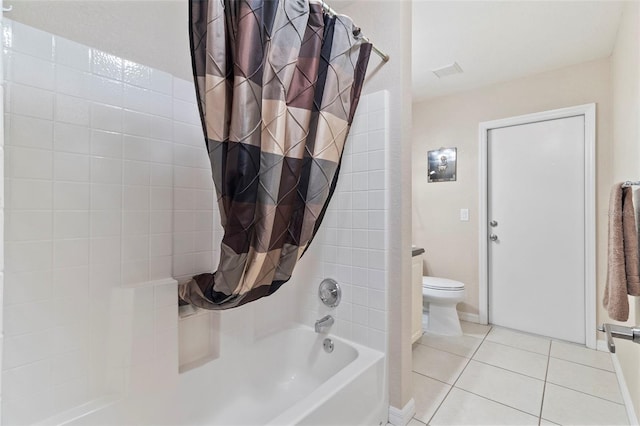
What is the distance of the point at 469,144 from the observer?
309 cm

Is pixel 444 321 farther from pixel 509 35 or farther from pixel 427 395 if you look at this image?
pixel 509 35

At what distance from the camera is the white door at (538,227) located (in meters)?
2.60

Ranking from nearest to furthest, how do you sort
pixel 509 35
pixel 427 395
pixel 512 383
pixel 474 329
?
pixel 427 395, pixel 512 383, pixel 509 35, pixel 474 329

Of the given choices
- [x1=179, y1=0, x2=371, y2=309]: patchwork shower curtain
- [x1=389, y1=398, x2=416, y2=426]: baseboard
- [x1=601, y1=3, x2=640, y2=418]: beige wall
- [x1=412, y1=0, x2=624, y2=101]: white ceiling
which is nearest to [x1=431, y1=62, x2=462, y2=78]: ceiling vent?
[x1=412, y1=0, x2=624, y2=101]: white ceiling

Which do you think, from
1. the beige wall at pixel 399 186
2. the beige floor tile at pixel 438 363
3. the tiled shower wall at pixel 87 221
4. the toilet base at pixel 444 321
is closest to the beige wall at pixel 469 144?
the toilet base at pixel 444 321

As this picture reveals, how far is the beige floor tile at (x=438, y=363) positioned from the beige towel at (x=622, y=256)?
103cm

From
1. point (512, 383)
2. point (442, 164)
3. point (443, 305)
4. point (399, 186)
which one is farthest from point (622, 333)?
point (442, 164)

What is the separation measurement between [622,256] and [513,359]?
4.23ft

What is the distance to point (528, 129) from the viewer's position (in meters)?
2.80

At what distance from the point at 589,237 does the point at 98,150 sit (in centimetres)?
330

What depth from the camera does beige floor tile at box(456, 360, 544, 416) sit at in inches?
70.7

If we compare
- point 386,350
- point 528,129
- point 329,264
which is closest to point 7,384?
point 329,264

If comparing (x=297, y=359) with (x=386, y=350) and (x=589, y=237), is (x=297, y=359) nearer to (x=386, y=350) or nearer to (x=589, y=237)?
(x=386, y=350)

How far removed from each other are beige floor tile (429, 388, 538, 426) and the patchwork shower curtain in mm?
1262
